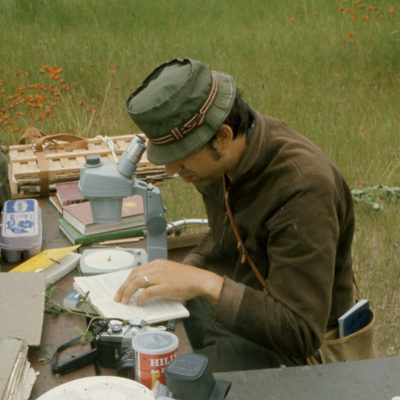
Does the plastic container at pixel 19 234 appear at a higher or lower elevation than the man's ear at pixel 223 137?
lower

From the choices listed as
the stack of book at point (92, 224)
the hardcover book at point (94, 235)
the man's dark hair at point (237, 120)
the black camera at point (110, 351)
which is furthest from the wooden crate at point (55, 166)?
→ the black camera at point (110, 351)

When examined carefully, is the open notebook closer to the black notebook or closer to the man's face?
the man's face

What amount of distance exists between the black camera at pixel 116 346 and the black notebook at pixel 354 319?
2.58ft

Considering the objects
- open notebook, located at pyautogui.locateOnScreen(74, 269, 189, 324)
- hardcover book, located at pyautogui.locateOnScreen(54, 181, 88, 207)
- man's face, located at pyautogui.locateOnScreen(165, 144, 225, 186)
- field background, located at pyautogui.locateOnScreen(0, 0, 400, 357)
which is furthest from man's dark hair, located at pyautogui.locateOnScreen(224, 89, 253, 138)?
field background, located at pyautogui.locateOnScreen(0, 0, 400, 357)

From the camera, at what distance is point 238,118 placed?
2205mm

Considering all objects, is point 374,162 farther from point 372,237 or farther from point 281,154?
point 281,154

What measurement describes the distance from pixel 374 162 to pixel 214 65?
7.90ft

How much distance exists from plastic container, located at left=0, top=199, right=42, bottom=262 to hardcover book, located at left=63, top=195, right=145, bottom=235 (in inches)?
6.6

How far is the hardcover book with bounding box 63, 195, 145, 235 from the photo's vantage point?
2736 mm

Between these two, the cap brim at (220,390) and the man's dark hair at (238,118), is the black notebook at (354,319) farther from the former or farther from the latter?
the cap brim at (220,390)

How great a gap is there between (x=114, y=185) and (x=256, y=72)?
4942mm

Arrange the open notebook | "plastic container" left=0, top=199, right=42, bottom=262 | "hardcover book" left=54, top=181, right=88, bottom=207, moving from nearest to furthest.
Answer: the open notebook < "plastic container" left=0, top=199, right=42, bottom=262 < "hardcover book" left=54, top=181, right=88, bottom=207

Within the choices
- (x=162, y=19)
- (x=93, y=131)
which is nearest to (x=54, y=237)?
(x=93, y=131)

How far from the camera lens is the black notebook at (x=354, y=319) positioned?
2252 millimetres
